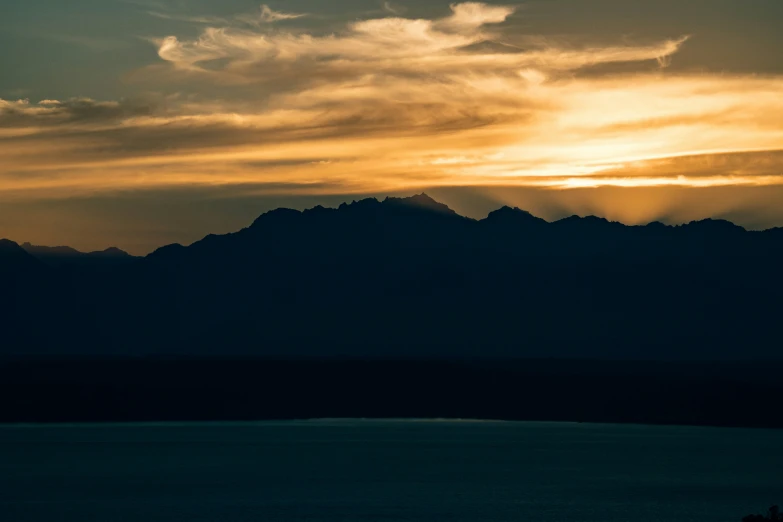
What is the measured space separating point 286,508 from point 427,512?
9.48 meters

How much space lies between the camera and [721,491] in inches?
3851

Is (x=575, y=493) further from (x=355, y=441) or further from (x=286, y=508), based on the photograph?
(x=355, y=441)

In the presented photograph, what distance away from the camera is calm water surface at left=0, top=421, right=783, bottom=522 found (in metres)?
84.1

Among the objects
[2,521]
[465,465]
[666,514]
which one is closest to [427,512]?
[666,514]

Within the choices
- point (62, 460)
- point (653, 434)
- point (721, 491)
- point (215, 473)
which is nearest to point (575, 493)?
point (721, 491)

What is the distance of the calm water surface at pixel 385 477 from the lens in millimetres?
84125

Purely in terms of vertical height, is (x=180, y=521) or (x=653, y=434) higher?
(x=180, y=521)

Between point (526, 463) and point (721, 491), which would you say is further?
point (526, 463)

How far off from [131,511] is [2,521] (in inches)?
330

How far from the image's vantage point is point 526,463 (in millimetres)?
125812

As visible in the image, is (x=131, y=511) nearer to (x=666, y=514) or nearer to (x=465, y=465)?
(x=666, y=514)

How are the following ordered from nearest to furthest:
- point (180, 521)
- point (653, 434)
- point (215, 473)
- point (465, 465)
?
point (180, 521) < point (215, 473) < point (465, 465) < point (653, 434)

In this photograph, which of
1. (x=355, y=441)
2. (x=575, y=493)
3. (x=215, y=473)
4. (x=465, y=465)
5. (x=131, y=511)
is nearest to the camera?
(x=131, y=511)

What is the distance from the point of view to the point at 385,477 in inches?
4259
